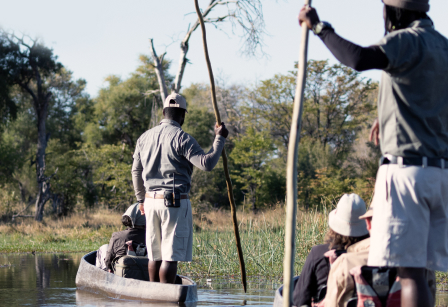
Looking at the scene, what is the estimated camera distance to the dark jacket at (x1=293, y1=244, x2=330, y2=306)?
11.9ft

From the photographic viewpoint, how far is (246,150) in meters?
30.7

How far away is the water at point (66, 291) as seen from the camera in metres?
6.39

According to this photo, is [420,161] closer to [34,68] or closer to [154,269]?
[154,269]

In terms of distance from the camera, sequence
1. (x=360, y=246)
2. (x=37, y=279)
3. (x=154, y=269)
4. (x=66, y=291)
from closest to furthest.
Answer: (x=360, y=246), (x=154, y=269), (x=66, y=291), (x=37, y=279)

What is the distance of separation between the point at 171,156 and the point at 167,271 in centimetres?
120

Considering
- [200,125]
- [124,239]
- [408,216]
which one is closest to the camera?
[408,216]

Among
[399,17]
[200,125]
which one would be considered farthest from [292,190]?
[200,125]

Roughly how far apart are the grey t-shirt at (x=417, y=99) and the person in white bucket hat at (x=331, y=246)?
74 cm

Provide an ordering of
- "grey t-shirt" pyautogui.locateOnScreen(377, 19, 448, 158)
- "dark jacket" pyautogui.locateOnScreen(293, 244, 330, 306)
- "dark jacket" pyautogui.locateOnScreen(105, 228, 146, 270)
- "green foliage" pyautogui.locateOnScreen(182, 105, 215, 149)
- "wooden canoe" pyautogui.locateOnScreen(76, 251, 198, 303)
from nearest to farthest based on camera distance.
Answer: "grey t-shirt" pyautogui.locateOnScreen(377, 19, 448, 158) → "dark jacket" pyautogui.locateOnScreen(293, 244, 330, 306) → "wooden canoe" pyautogui.locateOnScreen(76, 251, 198, 303) → "dark jacket" pyautogui.locateOnScreen(105, 228, 146, 270) → "green foliage" pyautogui.locateOnScreen(182, 105, 215, 149)

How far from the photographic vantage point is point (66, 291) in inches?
294

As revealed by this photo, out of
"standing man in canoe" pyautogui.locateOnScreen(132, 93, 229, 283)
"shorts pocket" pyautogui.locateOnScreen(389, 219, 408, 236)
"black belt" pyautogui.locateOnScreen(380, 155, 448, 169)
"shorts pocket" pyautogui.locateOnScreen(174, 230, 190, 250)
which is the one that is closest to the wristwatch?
"black belt" pyautogui.locateOnScreen(380, 155, 448, 169)

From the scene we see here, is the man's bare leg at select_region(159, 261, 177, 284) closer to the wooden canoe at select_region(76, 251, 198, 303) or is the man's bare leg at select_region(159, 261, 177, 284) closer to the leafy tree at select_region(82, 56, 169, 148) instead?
the wooden canoe at select_region(76, 251, 198, 303)

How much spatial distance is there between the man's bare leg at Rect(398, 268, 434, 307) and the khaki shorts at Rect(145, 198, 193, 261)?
3138mm

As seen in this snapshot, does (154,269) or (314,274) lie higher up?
(314,274)
